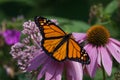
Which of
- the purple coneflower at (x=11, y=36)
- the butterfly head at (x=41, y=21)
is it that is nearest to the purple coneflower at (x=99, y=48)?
the butterfly head at (x=41, y=21)

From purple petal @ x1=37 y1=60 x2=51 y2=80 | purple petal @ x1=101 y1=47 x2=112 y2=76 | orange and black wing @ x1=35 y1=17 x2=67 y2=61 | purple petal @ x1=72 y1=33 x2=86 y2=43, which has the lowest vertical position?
purple petal @ x1=101 y1=47 x2=112 y2=76

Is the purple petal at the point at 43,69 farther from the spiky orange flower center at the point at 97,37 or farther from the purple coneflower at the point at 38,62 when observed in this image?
the spiky orange flower center at the point at 97,37

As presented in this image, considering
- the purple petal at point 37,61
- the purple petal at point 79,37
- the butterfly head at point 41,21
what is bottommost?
the purple petal at point 37,61

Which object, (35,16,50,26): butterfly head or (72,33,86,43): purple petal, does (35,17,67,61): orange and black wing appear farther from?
(72,33,86,43): purple petal

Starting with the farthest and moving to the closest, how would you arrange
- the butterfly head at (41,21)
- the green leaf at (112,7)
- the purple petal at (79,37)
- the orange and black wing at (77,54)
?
the green leaf at (112,7)
the purple petal at (79,37)
the butterfly head at (41,21)
the orange and black wing at (77,54)

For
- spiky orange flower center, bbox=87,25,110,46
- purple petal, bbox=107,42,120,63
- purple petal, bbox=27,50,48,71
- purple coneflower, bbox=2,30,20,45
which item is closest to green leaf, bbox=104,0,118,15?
purple coneflower, bbox=2,30,20,45

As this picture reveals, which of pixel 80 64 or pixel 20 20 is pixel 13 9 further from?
pixel 80 64

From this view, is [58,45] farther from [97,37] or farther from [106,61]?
[97,37]

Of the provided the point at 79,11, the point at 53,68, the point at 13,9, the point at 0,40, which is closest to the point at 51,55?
the point at 53,68
